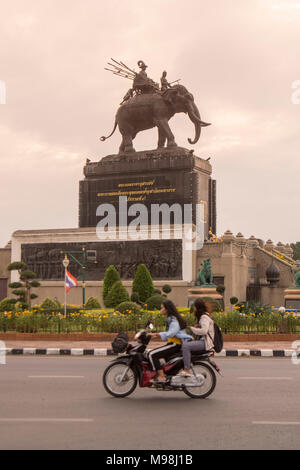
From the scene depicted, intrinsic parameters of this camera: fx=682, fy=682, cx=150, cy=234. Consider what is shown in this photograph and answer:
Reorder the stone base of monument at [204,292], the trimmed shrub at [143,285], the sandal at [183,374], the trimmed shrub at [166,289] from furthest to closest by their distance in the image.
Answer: the trimmed shrub at [166,289], the trimmed shrub at [143,285], the stone base of monument at [204,292], the sandal at [183,374]

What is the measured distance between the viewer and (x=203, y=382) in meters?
10.9

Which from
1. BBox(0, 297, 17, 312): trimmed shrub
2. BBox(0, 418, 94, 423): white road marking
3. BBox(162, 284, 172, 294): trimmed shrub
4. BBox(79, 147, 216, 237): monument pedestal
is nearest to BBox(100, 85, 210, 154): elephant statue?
BBox(79, 147, 216, 237): monument pedestal

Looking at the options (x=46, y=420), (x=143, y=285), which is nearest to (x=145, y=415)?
(x=46, y=420)

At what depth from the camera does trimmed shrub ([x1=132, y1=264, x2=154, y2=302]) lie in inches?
1598

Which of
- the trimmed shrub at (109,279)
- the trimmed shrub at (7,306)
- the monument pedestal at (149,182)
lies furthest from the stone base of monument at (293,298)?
the trimmed shrub at (7,306)

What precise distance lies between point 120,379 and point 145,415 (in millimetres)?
1832

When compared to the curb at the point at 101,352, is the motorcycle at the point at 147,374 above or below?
above

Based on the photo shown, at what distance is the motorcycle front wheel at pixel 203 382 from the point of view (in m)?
10.9

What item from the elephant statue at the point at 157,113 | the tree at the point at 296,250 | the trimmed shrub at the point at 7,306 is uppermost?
the elephant statue at the point at 157,113

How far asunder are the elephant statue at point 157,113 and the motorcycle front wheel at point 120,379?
126 ft

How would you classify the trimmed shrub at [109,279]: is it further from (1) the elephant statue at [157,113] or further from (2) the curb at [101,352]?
(2) the curb at [101,352]

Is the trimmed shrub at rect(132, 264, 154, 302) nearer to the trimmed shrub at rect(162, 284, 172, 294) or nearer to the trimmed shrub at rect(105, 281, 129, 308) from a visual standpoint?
the trimmed shrub at rect(105, 281, 129, 308)

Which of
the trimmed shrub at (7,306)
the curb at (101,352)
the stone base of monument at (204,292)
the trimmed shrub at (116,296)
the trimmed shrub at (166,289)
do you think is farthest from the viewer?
the trimmed shrub at (166,289)
